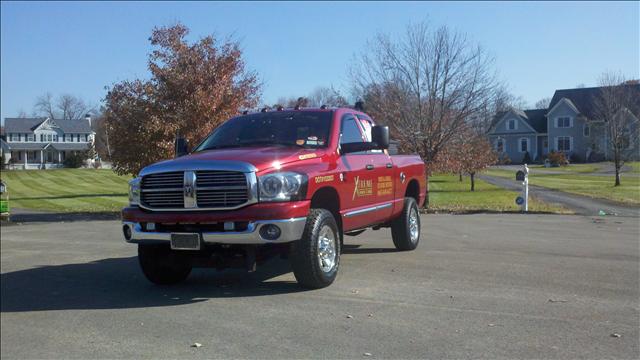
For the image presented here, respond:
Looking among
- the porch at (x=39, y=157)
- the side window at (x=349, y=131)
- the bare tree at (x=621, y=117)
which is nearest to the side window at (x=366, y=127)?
the side window at (x=349, y=131)

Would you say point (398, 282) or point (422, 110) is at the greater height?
point (422, 110)

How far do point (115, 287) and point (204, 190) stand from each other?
76.7 inches

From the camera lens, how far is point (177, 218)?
6.29 meters

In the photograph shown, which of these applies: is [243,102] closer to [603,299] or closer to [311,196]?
[311,196]

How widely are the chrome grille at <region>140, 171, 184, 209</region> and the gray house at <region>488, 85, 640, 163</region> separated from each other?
5043 centimetres

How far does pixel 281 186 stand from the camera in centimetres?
615

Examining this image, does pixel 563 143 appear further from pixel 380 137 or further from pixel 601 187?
pixel 380 137

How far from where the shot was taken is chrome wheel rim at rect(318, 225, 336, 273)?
21.7 ft

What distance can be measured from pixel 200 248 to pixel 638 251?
6968 mm

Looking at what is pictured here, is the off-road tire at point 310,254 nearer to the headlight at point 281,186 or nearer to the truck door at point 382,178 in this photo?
the headlight at point 281,186

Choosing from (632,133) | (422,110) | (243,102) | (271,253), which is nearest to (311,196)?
(271,253)

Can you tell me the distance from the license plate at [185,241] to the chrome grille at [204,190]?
313 millimetres

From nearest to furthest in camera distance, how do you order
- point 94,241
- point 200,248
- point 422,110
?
point 200,248
point 94,241
point 422,110

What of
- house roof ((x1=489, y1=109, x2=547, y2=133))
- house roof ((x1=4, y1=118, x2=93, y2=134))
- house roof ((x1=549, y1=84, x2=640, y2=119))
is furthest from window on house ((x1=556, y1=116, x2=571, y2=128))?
house roof ((x1=4, y1=118, x2=93, y2=134))
